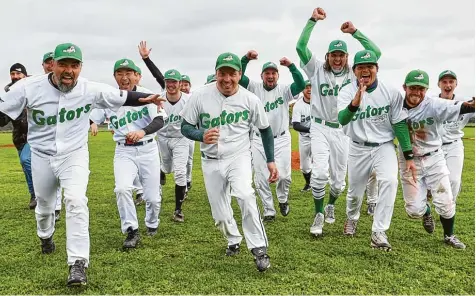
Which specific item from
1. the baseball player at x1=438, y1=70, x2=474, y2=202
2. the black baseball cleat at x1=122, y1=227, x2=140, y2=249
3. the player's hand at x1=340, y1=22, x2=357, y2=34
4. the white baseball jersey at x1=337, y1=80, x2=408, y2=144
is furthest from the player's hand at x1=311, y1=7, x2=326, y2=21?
the black baseball cleat at x1=122, y1=227, x2=140, y2=249

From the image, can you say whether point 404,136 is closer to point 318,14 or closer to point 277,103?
point 318,14

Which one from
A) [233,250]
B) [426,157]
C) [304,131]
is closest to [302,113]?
[304,131]

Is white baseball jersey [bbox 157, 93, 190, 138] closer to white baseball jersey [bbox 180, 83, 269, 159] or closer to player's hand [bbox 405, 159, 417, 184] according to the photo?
white baseball jersey [bbox 180, 83, 269, 159]

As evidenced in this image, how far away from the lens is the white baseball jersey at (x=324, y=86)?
23.0 ft

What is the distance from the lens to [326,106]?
709 centimetres

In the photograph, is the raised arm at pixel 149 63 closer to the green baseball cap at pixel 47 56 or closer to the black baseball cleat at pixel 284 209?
the green baseball cap at pixel 47 56

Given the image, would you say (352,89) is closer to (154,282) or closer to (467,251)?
(467,251)

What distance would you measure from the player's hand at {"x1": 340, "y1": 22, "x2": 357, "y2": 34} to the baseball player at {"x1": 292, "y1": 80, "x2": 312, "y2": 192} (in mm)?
3822

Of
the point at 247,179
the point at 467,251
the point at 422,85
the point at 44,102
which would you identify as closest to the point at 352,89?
the point at 422,85

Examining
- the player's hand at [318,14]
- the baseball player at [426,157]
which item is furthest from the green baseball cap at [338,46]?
the baseball player at [426,157]

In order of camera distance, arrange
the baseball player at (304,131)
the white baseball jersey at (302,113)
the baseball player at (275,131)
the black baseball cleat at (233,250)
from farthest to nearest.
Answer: the white baseball jersey at (302,113), the baseball player at (304,131), the baseball player at (275,131), the black baseball cleat at (233,250)

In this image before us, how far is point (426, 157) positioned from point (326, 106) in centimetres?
167

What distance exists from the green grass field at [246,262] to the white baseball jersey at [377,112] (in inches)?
57.4

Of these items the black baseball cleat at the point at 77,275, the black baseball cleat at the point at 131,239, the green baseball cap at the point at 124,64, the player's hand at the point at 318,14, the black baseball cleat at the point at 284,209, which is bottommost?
the black baseball cleat at the point at 284,209
